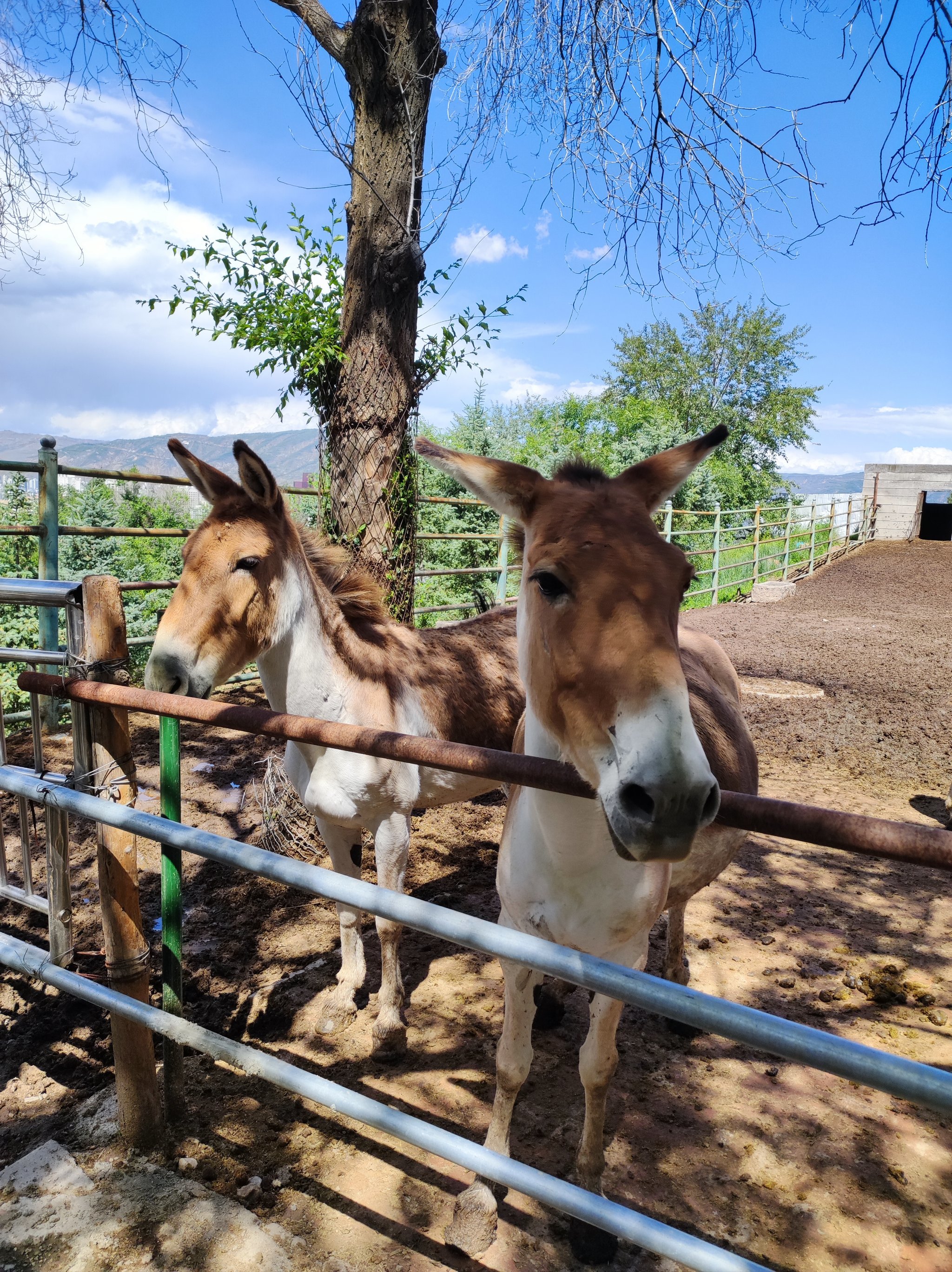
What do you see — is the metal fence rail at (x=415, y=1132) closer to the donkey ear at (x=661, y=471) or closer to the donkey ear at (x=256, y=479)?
the donkey ear at (x=661, y=471)

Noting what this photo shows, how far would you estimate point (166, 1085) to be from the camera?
7.57 ft

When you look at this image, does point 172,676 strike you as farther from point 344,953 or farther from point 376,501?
point 376,501

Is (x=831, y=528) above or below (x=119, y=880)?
above

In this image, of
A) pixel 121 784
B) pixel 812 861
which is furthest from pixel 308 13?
pixel 812 861

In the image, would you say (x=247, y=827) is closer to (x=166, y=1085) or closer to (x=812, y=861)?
(x=166, y=1085)

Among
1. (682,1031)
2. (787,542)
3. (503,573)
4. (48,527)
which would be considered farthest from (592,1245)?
(787,542)

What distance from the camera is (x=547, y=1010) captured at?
306cm

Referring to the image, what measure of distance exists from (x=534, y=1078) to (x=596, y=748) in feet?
6.65

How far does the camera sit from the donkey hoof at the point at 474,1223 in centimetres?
200

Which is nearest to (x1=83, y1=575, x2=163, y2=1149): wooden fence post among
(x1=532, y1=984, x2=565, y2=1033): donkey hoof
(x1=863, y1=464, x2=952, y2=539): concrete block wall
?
(x1=532, y1=984, x2=565, y2=1033): donkey hoof

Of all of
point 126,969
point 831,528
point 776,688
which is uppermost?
point 831,528

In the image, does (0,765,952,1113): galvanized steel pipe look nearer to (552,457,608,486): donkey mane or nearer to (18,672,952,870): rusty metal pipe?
(18,672,952,870): rusty metal pipe

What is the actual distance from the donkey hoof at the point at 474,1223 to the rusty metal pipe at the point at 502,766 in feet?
4.50

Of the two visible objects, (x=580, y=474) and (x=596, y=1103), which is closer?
(x=580, y=474)
